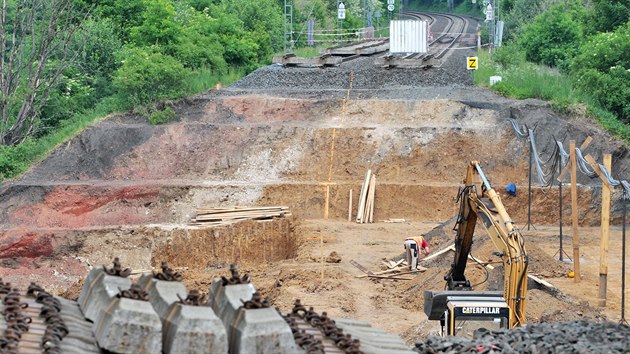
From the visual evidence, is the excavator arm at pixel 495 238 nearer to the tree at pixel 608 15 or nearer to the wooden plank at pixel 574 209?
the wooden plank at pixel 574 209

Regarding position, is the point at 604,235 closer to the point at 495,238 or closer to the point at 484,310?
the point at 495,238

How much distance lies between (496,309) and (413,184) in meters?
18.9

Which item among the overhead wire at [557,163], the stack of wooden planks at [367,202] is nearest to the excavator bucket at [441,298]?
the overhead wire at [557,163]

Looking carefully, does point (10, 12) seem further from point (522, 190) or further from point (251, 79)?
point (522, 190)

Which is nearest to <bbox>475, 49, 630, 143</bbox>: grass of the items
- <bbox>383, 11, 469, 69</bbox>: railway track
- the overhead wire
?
the overhead wire

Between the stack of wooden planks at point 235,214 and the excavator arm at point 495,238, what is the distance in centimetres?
1291

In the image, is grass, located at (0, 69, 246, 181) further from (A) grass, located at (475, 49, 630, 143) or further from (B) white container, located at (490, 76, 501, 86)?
(A) grass, located at (475, 49, 630, 143)

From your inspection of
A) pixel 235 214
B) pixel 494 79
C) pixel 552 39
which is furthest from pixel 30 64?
pixel 552 39

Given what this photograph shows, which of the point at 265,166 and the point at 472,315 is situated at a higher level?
the point at 472,315

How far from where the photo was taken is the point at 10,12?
43219 millimetres

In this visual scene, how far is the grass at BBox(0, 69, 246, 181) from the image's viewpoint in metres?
34.7

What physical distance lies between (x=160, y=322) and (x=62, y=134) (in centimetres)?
3159

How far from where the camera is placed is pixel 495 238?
17141 mm

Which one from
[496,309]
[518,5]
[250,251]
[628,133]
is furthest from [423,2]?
[496,309]
